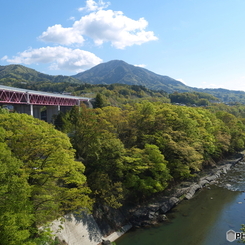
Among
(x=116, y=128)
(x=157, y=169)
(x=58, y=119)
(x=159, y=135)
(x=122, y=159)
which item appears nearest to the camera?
(x=122, y=159)

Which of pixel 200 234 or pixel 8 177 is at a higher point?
pixel 8 177

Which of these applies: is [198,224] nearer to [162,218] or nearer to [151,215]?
[162,218]

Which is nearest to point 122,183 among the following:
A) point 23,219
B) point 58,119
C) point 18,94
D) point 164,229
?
point 164,229

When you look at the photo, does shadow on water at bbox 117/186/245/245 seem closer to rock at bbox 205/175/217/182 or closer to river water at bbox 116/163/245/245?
river water at bbox 116/163/245/245

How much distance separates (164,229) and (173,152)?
1083 centimetres

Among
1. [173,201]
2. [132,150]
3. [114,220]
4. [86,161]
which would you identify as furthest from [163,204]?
[86,161]

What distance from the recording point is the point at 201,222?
22047 mm


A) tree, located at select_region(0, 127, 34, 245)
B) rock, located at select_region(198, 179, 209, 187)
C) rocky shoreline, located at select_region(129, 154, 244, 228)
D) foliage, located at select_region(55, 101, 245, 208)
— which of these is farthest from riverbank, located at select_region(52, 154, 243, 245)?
tree, located at select_region(0, 127, 34, 245)

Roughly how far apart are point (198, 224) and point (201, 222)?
2.09ft

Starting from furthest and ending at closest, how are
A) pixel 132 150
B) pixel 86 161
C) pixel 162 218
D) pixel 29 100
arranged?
1. pixel 29 100
2. pixel 132 150
3. pixel 86 161
4. pixel 162 218

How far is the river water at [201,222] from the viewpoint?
19.2 meters

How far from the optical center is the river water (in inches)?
756

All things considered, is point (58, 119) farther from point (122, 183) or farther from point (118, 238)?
point (118, 238)

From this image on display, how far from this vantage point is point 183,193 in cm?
2852
